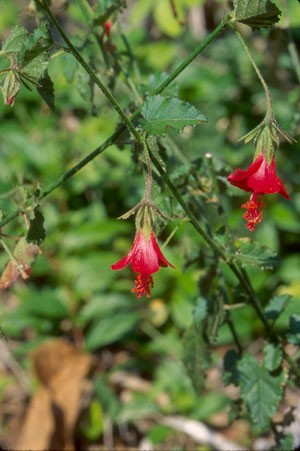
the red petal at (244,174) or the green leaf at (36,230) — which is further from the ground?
the green leaf at (36,230)

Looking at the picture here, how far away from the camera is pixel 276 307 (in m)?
1.29

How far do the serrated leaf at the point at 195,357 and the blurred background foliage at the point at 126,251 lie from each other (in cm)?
45

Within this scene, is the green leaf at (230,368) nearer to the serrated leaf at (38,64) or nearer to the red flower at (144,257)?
the red flower at (144,257)

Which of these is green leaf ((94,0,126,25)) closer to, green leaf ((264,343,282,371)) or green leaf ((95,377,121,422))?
green leaf ((264,343,282,371))

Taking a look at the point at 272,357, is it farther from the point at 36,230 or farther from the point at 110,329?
the point at 110,329

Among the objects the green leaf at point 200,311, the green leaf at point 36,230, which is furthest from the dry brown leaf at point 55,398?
the green leaf at point 36,230

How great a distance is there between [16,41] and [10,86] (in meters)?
0.12

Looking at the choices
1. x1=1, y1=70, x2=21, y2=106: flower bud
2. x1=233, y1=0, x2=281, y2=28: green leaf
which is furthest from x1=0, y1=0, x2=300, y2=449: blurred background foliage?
x1=1, y1=70, x2=21, y2=106: flower bud

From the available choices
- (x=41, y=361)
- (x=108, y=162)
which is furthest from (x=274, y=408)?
(x=108, y=162)

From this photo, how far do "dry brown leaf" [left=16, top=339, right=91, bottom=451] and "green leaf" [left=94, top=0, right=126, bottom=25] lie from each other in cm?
136

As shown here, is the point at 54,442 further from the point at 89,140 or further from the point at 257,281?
the point at 89,140

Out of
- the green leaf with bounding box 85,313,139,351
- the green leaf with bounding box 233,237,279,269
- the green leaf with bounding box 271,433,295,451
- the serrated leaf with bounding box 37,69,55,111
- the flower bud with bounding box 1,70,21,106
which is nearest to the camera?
the flower bud with bounding box 1,70,21,106

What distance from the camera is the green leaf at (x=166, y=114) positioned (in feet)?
2.96

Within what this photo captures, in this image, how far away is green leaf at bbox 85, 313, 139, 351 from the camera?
89.1 inches
